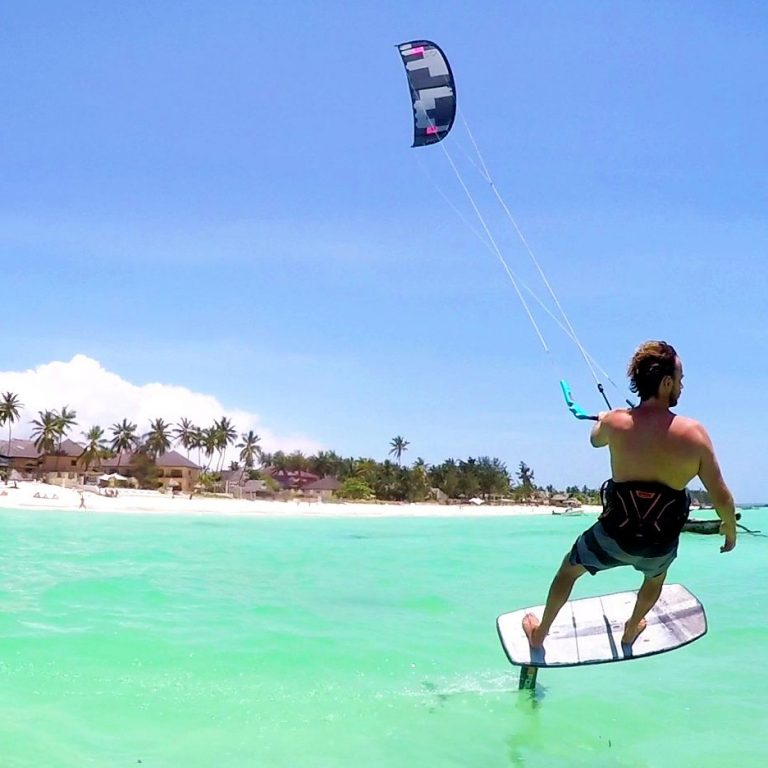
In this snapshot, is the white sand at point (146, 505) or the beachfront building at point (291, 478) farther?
the beachfront building at point (291, 478)

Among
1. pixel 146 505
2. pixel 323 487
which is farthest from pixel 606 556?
pixel 323 487

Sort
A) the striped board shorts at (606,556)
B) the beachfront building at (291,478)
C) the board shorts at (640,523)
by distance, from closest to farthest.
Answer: the board shorts at (640,523) → the striped board shorts at (606,556) → the beachfront building at (291,478)

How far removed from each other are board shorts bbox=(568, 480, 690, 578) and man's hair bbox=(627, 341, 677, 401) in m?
0.52

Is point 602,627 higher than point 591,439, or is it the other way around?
point 591,439

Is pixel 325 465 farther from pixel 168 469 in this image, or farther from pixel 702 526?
pixel 702 526

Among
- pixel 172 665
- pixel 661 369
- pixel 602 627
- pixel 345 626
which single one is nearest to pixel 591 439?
pixel 661 369

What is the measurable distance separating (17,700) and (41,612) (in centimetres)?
381

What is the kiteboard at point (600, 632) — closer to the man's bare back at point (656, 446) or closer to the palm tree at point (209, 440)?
the man's bare back at point (656, 446)

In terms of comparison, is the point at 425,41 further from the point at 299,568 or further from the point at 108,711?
the point at 299,568

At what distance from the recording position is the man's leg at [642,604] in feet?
16.1

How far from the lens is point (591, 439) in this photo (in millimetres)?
4523

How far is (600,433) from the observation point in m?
4.42

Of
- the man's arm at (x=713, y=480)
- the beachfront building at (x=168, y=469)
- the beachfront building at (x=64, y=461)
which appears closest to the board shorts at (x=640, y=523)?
the man's arm at (x=713, y=480)

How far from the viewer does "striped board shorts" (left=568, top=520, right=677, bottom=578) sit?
4.46 meters
